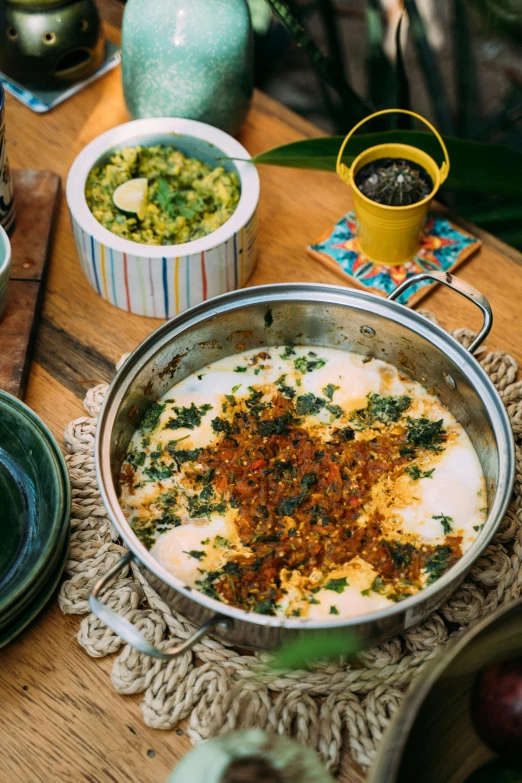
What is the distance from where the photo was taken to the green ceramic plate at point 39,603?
124 centimetres

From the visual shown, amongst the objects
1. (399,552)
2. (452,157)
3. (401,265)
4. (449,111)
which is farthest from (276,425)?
(449,111)

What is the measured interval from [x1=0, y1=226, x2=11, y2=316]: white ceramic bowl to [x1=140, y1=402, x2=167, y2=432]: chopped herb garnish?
0.35 meters

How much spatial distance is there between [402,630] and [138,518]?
448 millimetres

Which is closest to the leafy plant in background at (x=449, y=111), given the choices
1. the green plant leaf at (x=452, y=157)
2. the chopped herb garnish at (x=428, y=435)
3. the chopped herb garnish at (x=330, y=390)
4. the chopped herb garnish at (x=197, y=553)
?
the green plant leaf at (x=452, y=157)

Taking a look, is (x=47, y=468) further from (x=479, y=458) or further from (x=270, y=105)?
(x=270, y=105)

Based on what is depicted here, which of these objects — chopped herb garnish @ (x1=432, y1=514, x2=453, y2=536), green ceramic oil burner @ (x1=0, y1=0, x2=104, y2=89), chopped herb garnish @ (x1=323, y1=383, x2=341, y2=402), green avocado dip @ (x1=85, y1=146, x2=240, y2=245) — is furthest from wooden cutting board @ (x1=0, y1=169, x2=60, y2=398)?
chopped herb garnish @ (x1=432, y1=514, x2=453, y2=536)

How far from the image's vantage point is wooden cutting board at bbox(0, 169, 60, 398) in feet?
5.16

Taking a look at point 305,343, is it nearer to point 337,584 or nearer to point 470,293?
point 470,293

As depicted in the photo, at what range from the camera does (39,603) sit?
1276mm

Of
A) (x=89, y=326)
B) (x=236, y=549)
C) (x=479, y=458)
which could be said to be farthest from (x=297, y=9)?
(x=236, y=549)

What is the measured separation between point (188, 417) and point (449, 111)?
4.14 ft

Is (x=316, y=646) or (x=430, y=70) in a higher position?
(x=430, y=70)

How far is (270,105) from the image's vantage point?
2094mm

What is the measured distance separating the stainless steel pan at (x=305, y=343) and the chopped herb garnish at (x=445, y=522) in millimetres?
75
